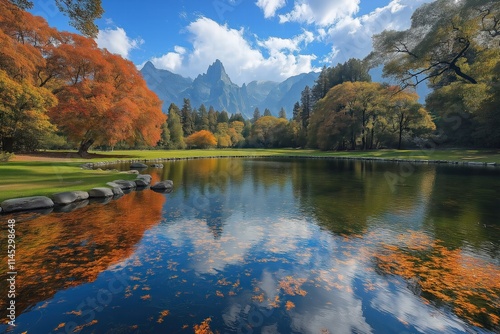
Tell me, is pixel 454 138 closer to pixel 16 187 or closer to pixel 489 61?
pixel 489 61

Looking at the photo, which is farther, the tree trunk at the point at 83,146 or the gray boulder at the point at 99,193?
the tree trunk at the point at 83,146

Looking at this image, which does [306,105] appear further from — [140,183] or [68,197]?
[68,197]

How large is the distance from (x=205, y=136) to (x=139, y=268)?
89367 millimetres

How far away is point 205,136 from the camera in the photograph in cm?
9394

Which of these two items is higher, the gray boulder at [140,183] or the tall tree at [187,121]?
the tall tree at [187,121]

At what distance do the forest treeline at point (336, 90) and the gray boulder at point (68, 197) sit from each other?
9356mm

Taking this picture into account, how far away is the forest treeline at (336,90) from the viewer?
74.5 feet

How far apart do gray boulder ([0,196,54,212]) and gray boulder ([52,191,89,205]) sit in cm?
38

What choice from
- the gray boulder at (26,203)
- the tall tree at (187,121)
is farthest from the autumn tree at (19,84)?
the tall tree at (187,121)

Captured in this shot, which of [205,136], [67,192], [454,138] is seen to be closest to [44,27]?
[67,192]

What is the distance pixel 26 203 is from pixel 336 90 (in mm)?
61024

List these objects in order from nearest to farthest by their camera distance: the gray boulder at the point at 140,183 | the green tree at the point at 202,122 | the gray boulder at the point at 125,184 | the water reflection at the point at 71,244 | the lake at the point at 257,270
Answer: the lake at the point at 257,270 → the water reflection at the point at 71,244 → the gray boulder at the point at 125,184 → the gray boulder at the point at 140,183 → the green tree at the point at 202,122

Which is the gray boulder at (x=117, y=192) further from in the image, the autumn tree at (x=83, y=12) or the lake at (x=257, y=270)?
the autumn tree at (x=83, y=12)

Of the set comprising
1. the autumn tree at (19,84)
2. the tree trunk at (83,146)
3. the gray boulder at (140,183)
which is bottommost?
the gray boulder at (140,183)
